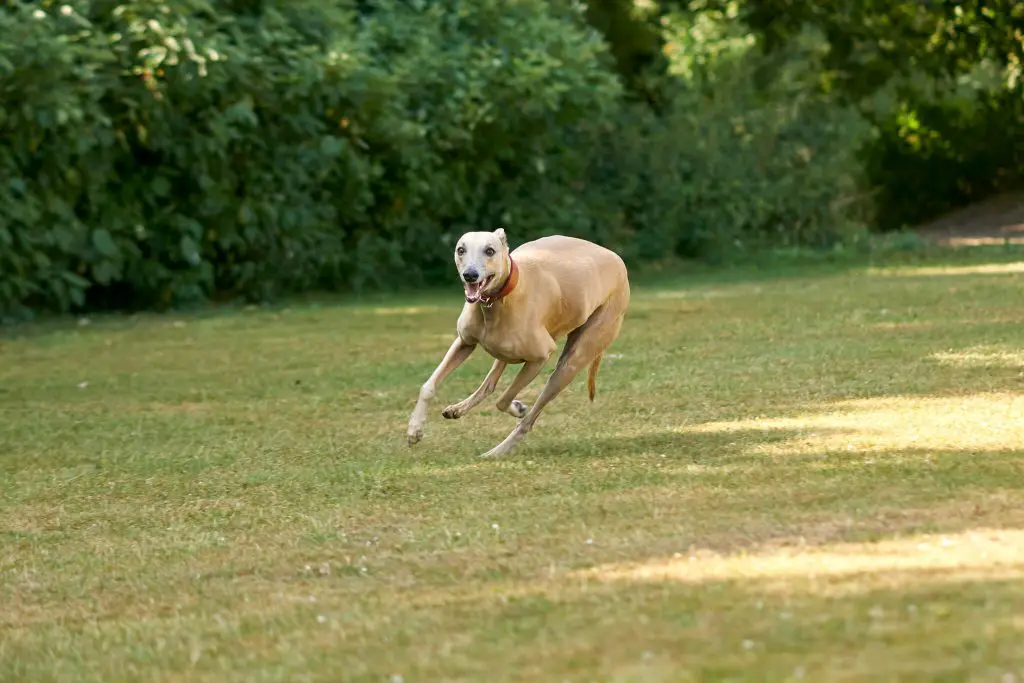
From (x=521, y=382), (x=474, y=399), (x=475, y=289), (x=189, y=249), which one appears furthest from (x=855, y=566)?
(x=189, y=249)

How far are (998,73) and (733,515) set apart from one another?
24.8 m

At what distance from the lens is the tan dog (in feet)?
26.2

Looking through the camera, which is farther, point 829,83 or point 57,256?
point 829,83

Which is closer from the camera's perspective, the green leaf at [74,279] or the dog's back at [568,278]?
the dog's back at [568,278]

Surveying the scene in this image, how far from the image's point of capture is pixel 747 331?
13.9 m

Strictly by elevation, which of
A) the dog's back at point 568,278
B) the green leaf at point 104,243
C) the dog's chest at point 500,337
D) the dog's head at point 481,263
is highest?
the dog's head at point 481,263

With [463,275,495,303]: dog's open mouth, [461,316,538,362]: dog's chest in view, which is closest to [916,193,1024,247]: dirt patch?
[461,316,538,362]: dog's chest

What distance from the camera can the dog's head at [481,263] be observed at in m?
7.82

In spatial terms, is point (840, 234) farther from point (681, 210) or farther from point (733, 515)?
point (733, 515)

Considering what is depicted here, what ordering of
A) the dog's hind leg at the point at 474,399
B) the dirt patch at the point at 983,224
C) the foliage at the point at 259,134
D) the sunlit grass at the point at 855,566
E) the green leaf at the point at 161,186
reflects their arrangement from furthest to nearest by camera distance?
the dirt patch at the point at 983,224
the green leaf at the point at 161,186
the foliage at the point at 259,134
the dog's hind leg at the point at 474,399
the sunlit grass at the point at 855,566

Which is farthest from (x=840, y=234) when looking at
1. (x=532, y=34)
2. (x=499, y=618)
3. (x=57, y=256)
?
(x=499, y=618)

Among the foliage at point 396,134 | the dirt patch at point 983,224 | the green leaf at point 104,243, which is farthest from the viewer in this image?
the dirt patch at point 983,224

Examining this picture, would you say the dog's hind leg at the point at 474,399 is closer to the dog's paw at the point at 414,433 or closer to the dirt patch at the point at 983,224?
the dog's paw at the point at 414,433

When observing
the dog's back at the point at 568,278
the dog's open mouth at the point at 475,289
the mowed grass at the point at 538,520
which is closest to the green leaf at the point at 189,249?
the mowed grass at the point at 538,520
